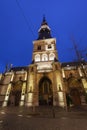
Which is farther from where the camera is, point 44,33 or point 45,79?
point 44,33

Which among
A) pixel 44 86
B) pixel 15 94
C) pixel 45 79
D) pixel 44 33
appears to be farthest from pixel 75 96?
pixel 44 33

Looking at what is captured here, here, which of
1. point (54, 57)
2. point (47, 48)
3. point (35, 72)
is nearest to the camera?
point (35, 72)

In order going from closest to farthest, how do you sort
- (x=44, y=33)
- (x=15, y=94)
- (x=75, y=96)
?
(x=75, y=96)
(x=15, y=94)
(x=44, y=33)

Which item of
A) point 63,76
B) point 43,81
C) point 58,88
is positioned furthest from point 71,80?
point 43,81

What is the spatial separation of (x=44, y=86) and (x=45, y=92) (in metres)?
1.56

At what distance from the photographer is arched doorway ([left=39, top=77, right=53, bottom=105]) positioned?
25.0 m

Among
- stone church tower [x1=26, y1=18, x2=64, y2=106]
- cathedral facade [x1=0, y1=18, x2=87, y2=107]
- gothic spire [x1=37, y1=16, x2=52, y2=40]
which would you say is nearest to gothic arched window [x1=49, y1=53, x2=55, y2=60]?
stone church tower [x1=26, y1=18, x2=64, y2=106]

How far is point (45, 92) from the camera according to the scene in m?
26.6

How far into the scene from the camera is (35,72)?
28062mm

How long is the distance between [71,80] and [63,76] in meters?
2.27

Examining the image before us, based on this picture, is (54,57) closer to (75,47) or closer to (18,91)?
(18,91)

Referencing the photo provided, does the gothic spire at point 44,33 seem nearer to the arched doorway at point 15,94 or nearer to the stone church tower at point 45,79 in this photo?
the stone church tower at point 45,79

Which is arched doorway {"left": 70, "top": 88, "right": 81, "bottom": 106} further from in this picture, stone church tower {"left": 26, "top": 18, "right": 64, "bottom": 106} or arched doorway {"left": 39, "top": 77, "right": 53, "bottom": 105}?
arched doorway {"left": 39, "top": 77, "right": 53, "bottom": 105}

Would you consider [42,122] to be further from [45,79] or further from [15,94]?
[15,94]
